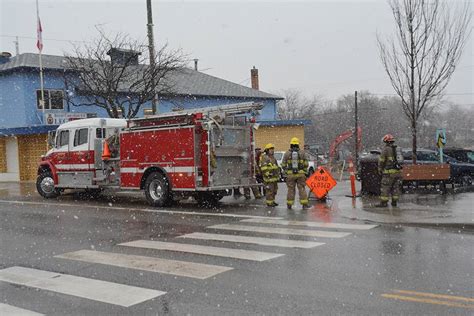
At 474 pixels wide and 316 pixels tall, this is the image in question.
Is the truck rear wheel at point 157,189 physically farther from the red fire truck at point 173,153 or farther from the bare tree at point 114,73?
the bare tree at point 114,73

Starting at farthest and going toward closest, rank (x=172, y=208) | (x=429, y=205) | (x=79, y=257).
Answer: (x=172, y=208) < (x=429, y=205) < (x=79, y=257)

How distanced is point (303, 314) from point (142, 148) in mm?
10402

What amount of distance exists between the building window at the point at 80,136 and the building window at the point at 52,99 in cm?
1355

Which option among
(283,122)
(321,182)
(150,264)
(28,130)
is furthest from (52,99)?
(150,264)

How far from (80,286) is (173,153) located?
302 inches

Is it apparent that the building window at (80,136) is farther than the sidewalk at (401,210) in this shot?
Yes

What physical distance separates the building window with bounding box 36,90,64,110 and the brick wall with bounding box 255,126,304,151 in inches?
504

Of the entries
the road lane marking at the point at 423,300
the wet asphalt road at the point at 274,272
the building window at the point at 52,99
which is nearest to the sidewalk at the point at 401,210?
the wet asphalt road at the point at 274,272

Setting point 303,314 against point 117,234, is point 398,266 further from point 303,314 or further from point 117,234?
point 117,234

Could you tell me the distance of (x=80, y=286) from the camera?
20.4 feet

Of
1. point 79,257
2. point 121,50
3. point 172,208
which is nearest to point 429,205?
point 172,208

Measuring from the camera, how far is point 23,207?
50.5 feet

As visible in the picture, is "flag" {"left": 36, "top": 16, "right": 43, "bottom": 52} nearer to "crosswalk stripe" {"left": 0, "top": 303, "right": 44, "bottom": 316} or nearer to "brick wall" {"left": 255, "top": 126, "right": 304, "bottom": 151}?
"brick wall" {"left": 255, "top": 126, "right": 304, "bottom": 151}

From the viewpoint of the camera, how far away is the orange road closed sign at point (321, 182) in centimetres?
1401
